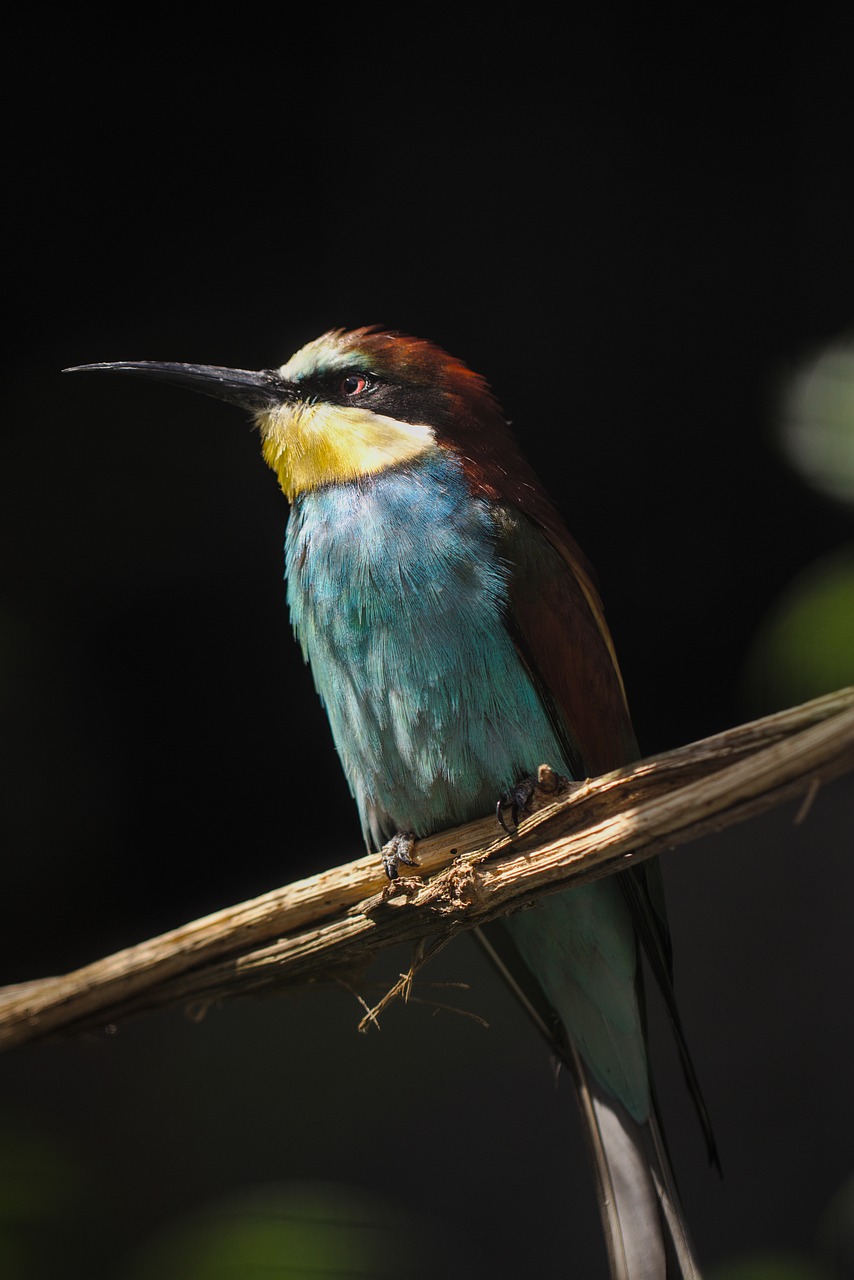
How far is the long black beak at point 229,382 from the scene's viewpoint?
55.0 inches

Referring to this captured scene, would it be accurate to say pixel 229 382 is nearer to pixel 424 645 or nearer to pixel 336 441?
pixel 336 441

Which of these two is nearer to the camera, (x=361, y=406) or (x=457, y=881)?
(x=457, y=881)

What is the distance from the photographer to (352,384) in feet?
Result: 4.50

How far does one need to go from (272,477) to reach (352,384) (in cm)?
24

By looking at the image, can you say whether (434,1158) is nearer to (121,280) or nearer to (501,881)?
(501,881)

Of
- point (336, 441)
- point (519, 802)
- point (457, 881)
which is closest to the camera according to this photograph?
point (457, 881)

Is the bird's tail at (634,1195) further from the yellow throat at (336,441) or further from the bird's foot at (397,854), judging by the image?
the yellow throat at (336,441)

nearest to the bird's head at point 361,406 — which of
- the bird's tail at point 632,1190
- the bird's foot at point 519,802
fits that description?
the bird's foot at point 519,802

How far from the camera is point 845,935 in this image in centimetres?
173

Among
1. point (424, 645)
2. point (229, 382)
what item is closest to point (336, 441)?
point (229, 382)

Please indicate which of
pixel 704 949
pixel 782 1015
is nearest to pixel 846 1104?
pixel 782 1015

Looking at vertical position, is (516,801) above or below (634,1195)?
above

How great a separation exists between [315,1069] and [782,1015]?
2.53ft

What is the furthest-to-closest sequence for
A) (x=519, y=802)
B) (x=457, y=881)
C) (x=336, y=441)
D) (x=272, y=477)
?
1. (x=272, y=477)
2. (x=336, y=441)
3. (x=519, y=802)
4. (x=457, y=881)
